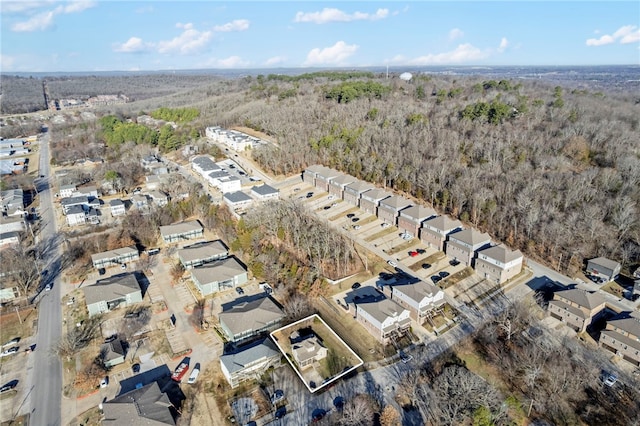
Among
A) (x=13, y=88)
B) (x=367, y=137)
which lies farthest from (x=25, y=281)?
(x=13, y=88)

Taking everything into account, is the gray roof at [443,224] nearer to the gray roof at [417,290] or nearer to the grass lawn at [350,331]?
the gray roof at [417,290]

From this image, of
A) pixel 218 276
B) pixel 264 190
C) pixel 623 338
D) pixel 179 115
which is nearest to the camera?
pixel 623 338

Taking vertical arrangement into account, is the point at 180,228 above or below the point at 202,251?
above

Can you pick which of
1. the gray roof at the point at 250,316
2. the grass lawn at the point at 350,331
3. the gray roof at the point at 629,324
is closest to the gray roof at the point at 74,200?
the gray roof at the point at 250,316

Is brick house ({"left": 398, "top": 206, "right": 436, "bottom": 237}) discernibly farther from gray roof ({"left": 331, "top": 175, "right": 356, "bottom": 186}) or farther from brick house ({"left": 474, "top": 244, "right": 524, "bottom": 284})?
gray roof ({"left": 331, "top": 175, "right": 356, "bottom": 186})

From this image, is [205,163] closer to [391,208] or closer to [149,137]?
[149,137]

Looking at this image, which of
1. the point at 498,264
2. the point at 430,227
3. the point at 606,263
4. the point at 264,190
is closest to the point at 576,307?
the point at 498,264

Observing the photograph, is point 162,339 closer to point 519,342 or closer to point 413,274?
point 413,274
